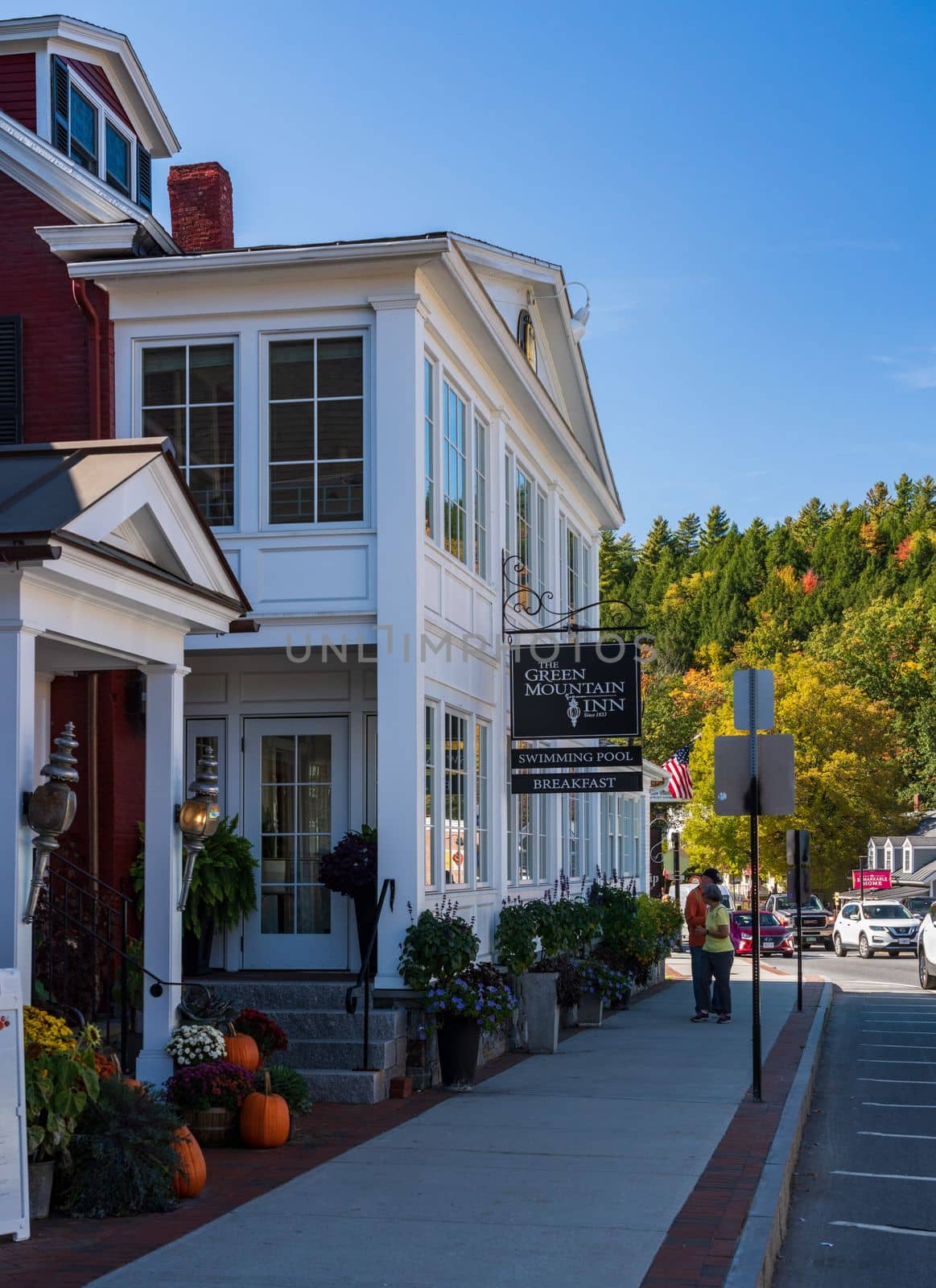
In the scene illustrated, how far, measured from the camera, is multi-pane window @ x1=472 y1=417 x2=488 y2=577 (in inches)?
639

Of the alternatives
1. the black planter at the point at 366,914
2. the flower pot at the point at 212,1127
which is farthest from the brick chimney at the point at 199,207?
the flower pot at the point at 212,1127

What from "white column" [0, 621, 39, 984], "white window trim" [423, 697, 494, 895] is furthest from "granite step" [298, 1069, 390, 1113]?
"white column" [0, 621, 39, 984]

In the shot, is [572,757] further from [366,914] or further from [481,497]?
[366,914]

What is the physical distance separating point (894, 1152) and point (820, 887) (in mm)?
63895

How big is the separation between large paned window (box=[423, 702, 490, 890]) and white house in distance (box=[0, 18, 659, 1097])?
0.04 metres

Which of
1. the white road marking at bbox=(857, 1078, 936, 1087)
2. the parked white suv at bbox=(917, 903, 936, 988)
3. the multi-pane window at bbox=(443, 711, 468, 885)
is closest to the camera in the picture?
the multi-pane window at bbox=(443, 711, 468, 885)

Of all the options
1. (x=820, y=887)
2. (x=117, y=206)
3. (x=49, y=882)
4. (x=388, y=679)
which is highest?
(x=117, y=206)

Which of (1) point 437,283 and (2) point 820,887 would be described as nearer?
(1) point 437,283

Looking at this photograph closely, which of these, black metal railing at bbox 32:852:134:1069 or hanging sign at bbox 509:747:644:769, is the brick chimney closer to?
hanging sign at bbox 509:747:644:769

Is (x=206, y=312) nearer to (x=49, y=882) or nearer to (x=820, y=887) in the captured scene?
(x=49, y=882)

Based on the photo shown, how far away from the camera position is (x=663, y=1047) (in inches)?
627

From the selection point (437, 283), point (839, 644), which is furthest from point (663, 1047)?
point (839, 644)

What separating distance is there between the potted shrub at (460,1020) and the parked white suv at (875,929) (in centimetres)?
3134

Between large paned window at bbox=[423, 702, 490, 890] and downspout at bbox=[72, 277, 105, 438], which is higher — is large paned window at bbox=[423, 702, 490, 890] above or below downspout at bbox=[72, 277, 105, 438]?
below
